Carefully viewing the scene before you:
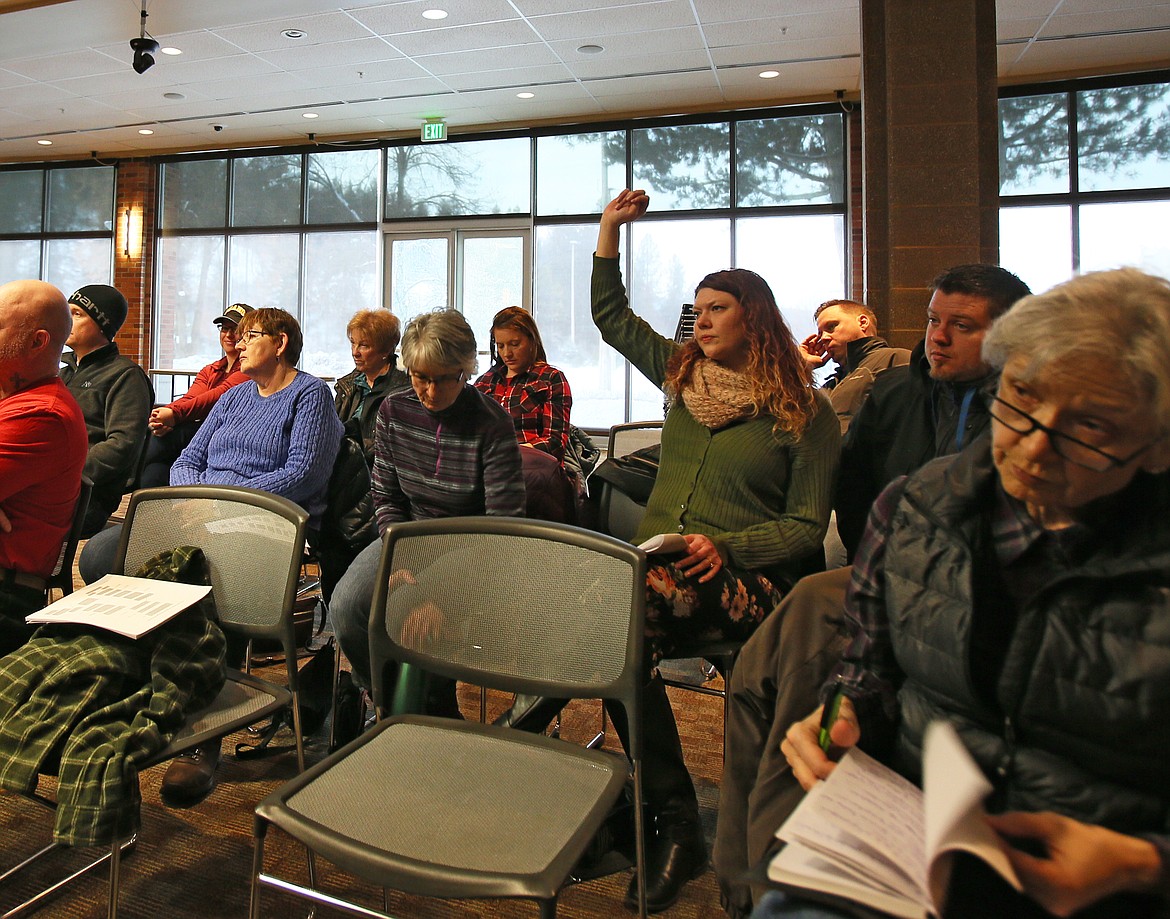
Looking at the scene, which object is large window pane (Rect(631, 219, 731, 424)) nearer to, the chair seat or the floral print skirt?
the floral print skirt

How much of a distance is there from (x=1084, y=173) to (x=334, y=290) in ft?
24.8

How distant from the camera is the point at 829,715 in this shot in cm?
114

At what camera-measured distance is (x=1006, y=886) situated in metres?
0.86

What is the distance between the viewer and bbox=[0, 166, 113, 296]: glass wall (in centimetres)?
1027

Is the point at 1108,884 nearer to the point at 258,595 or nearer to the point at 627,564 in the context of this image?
the point at 627,564

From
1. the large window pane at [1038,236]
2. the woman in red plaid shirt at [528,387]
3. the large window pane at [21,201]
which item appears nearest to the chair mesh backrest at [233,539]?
the woman in red plaid shirt at [528,387]

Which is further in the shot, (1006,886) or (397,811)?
(397,811)

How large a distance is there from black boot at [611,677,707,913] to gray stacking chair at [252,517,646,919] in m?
0.37

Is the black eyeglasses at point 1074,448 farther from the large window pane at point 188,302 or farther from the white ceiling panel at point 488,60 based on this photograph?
the large window pane at point 188,302

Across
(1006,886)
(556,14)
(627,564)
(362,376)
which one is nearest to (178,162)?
(556,14)

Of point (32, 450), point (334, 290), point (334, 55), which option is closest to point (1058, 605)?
point (32, 450)

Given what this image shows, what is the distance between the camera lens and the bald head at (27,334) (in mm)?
1981

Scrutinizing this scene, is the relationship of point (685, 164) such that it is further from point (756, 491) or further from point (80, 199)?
point (80, 199)

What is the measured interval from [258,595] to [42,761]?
0.47 meters
